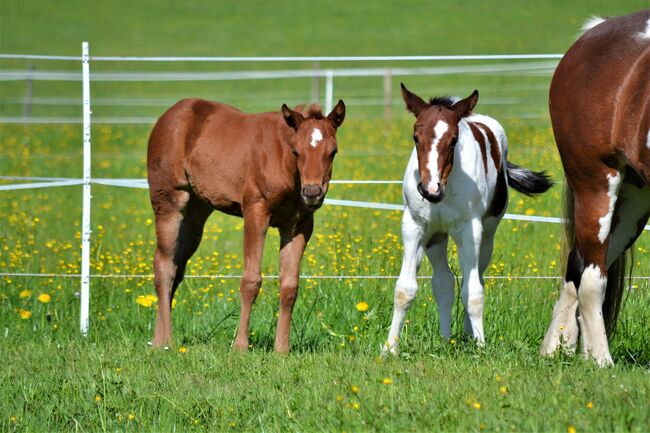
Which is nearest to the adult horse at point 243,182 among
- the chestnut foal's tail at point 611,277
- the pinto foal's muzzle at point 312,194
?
the pinto foal's muzzle at point 312,194

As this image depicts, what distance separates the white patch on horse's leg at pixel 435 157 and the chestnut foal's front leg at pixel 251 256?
1.29 metres

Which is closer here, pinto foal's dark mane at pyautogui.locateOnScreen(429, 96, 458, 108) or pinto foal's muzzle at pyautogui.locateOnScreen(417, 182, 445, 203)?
pinto foal's muzzle at pyautogui.locateOnScreen(417, 182, 445, 203)

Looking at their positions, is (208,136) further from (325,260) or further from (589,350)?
(589,350)

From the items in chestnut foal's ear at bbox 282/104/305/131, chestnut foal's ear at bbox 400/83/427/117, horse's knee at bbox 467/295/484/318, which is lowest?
horse's knee at bbox 467/295/484/318

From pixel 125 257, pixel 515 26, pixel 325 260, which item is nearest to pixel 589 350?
pixel 325 260

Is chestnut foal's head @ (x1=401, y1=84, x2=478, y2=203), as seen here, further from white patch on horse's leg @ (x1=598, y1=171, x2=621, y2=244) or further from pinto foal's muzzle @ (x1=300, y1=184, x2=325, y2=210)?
white patch on horse's leg @ (x1=598, y1=171, x2=621, y2=244)

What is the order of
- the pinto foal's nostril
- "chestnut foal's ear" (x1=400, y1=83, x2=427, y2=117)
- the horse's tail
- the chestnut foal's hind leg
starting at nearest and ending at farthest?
the pinto foal's nostril
"chestnut foal's ear" (x1=400, y1=83, x2=427, y2=117)
the horse's tail
the chestnut foal's hind leg

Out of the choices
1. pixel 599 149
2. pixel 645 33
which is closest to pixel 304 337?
pixel 599 149

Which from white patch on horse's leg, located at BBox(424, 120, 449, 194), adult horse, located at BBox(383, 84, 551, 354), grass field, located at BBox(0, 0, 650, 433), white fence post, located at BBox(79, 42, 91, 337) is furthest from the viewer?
white fence post, located at BBox(79, 42, 91, 337)

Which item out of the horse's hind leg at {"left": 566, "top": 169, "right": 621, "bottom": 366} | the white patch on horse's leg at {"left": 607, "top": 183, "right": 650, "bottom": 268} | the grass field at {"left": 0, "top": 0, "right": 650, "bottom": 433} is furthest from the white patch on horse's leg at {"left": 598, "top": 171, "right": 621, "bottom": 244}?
the grass field at {"left": 0, "top": 0, "right": 650, "bottom": 433}

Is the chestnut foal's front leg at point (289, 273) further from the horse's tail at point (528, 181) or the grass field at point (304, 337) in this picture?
the horse's tail at point (528, 181)

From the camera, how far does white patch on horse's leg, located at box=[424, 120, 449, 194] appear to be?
5.91 meters

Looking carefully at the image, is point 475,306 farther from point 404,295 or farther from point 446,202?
point 446,202

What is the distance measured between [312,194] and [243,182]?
0.87m
